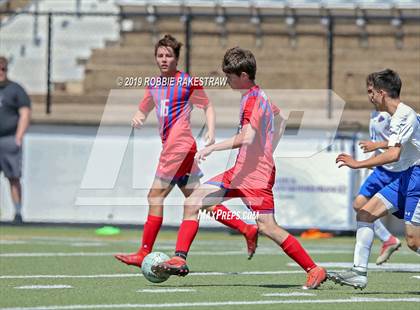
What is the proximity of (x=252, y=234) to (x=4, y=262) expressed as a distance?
8.41ft

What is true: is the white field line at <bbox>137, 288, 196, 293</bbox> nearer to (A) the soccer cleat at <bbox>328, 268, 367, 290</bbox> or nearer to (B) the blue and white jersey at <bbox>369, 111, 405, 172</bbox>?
(A) the soccer cleat at <bbox>328, 268, 367, 290</bbox>

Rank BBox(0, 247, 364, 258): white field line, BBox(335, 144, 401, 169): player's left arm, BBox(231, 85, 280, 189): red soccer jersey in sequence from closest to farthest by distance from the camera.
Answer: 1. BBox(335, 144, 401, 169): player's left arm
2. BBox(231, 85, 280, 189): red soccer jersey
3. BBox(0, 247, 364, 258): white field line

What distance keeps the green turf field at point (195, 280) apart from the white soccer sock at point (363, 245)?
0.22 m

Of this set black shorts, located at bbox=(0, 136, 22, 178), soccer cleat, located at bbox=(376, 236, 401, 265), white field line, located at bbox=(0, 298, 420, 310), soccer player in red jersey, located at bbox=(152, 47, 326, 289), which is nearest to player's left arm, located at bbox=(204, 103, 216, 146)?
soccer player in red jersey, located at bbox=(152, 47, 326, 289)

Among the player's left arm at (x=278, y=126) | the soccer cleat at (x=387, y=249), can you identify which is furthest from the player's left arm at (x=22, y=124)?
the player's left arm at (x=278, y=126)

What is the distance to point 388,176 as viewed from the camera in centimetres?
1032

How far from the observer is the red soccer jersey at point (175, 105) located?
424 inches

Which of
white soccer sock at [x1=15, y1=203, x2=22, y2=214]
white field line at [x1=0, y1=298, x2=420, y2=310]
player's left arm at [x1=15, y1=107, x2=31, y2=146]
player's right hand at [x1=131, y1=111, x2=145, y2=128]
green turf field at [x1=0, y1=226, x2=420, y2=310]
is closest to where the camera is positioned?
white field line at [x1=0, y1=298, x2=420, y2=310]

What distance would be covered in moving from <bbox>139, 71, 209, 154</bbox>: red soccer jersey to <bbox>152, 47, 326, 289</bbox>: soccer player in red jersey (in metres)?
1.13

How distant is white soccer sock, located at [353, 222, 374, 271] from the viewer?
932 cm

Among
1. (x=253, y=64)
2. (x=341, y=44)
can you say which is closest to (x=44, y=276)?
(x=253, y=64)

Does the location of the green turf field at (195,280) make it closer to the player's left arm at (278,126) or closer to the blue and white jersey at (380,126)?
the player's left arm at (278,126)

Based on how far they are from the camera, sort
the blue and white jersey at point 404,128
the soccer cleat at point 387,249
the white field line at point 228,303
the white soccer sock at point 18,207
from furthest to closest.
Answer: the white soccer sock at point 18,207 < the soccer cleat at point 387,249 < the blue and white jersey at point 404,128 < the white field line at point 228,303

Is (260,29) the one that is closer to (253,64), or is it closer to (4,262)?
(4,262)
